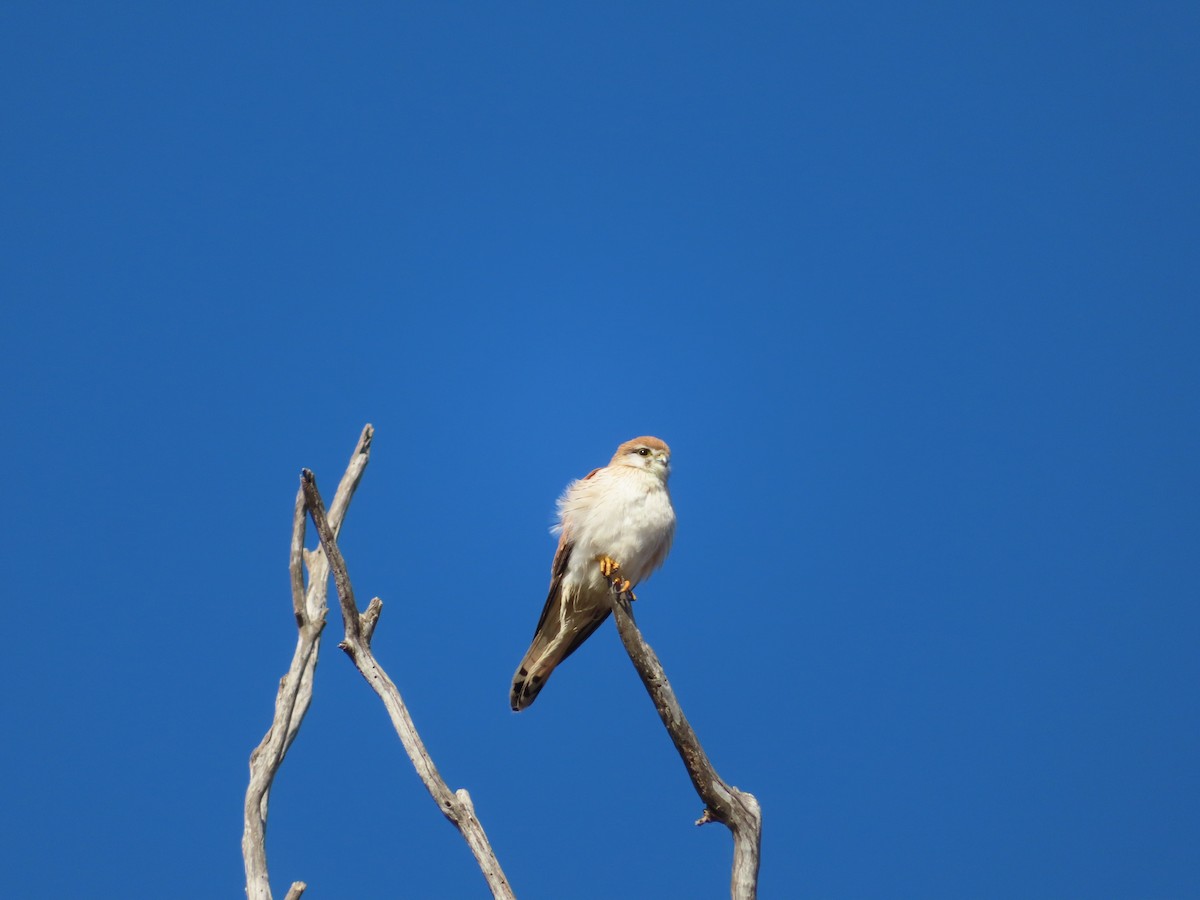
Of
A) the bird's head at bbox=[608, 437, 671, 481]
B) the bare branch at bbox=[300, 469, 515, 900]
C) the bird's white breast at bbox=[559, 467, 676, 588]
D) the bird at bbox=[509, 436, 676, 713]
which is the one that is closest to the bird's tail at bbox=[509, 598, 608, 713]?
the bird at bbox=[509, 436, 676, 713]

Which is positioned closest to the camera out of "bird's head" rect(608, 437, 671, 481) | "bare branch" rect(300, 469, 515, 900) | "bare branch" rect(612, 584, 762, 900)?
"bare branch" rect(612, 584, 762, 900)

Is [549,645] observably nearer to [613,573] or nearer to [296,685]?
[613,573]

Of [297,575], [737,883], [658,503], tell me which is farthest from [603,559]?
[737,883]

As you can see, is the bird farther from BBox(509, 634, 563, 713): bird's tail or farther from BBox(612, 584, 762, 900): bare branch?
BBox(612, 584, 762, 900): bare branch

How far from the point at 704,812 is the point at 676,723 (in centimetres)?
37

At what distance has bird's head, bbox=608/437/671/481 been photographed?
19.5ft

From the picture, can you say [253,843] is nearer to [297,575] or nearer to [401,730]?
[401,730]

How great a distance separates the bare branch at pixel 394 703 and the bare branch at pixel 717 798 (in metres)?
0.90

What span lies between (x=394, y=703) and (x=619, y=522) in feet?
5.47

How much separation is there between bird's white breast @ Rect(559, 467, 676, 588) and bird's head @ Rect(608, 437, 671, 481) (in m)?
0.04

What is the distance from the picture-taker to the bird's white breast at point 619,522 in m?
5.73

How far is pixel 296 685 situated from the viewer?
4.80 m

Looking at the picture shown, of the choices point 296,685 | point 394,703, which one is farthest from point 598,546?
point 296,685

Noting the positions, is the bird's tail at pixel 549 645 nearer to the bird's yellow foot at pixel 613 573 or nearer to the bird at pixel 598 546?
the bird at pixel 598 546
